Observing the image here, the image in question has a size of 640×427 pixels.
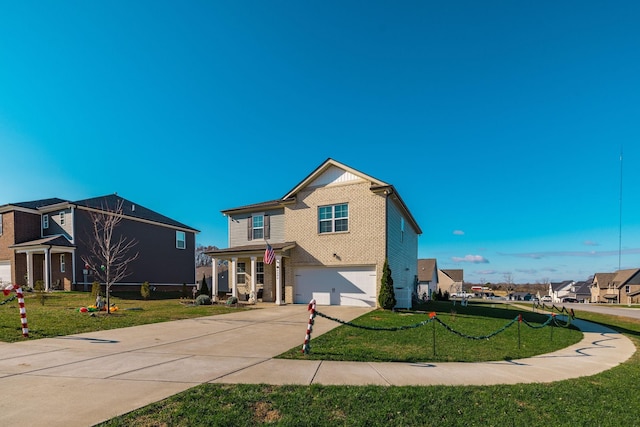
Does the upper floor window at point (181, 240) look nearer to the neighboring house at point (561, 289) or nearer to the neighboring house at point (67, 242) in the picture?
the neighboring house at point (67, 242)

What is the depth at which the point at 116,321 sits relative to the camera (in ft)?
38.2

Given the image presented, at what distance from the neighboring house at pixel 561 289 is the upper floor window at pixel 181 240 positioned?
9682 centimetres

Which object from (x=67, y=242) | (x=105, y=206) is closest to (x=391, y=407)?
(x=67, y=242)

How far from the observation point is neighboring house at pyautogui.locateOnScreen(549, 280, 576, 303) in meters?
92.3

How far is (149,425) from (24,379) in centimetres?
316

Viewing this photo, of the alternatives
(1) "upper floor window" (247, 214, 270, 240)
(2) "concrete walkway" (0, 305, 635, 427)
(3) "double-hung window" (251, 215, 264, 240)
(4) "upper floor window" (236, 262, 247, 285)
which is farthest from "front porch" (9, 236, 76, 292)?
(2) "concrete walkway" (0, 305, 635, 427)

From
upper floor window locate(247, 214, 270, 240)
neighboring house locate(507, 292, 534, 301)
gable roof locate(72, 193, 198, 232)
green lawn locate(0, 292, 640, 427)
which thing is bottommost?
neighboring house locate(507, 292, 534, 301)

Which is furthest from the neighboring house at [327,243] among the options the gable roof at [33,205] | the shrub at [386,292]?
the gable roof at [33,205]

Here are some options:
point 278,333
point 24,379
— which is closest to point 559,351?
point 278,333

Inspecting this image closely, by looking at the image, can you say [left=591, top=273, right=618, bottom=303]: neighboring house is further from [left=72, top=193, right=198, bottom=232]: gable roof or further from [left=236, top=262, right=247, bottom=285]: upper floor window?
[left=72, top=193, right=198, bottom=232]: gable roof

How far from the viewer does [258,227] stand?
2155 cm

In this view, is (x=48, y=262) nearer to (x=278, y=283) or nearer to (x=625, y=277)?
(x=278, y=283)

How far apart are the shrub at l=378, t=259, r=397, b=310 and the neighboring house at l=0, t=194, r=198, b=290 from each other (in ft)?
65.2

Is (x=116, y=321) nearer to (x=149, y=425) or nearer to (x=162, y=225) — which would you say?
(x=149, y=425)
